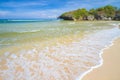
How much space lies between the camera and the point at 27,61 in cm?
646

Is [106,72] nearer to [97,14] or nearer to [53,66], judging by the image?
[53,66]

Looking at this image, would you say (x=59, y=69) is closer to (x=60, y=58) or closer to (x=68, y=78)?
(x=68, y=78)

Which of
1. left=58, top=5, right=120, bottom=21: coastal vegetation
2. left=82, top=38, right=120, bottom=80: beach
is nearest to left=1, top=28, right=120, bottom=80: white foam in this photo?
left=82, top=38, right=120, bottom=80: beach

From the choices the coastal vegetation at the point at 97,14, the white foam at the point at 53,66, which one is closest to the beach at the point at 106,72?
the white foam at the point at 53,66

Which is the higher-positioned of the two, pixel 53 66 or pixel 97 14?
pixel 97 14

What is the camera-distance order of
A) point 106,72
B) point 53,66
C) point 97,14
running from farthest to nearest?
1. point 97,14
2. point 53,66
3. point 106,72

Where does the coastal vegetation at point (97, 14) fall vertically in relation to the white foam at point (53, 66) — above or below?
above

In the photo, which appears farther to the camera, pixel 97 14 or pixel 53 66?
pixel 97 14

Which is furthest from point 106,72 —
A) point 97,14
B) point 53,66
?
point 97,14

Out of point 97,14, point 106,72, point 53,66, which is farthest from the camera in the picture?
point 97,14

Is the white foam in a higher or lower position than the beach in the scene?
lower

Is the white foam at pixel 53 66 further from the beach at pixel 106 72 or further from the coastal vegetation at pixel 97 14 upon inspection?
the coastal vegetation at pixel 97 14

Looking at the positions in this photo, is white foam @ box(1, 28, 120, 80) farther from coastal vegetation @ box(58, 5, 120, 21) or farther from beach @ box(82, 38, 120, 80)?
coastal vegetation @ box(58, 5, 120, 21)

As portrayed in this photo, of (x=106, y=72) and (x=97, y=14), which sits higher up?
(x=97, y=14)
